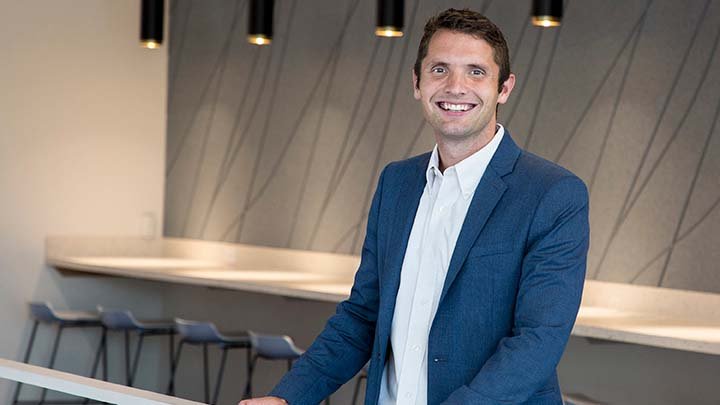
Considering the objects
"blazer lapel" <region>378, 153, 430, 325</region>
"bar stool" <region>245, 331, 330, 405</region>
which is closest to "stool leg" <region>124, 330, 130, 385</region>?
"bar stool" <region>245, 331, 330, 405</region>

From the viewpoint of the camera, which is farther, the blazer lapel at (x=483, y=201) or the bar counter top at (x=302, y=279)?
the bar counter top at (x=302, y=279)

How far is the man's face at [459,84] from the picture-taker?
170 cm

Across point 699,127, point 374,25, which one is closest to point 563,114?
point 699,127

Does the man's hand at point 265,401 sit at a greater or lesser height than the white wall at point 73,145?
greater

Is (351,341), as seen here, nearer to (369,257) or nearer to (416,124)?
(369,257)

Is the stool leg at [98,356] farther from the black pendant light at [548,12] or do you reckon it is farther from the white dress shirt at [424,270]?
the white dress shirt at [424,270]

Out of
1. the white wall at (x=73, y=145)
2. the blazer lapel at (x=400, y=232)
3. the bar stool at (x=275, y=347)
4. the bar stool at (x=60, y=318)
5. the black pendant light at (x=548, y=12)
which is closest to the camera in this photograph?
the blazer lapel at (x=400, y=232)

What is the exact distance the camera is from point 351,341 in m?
1.90

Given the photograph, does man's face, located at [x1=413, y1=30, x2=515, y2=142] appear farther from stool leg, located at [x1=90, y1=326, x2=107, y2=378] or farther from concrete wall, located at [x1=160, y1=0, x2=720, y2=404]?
stool leg, located at [x1=90, y1=326, x2=107, y2=378]

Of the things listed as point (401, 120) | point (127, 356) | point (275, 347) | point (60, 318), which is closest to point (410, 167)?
point (275, 347)

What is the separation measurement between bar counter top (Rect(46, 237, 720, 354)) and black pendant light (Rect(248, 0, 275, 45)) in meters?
1.20

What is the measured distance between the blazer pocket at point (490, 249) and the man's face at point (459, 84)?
176 mm

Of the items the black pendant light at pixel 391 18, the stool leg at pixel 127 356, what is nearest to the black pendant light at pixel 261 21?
the black pendant light at pixel 391 18

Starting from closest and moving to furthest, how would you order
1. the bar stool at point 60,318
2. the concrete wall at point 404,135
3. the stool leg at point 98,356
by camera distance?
the concrete wall at point 404,135 < the bar stool at point 60,318 < the stool leg at point 98,356
